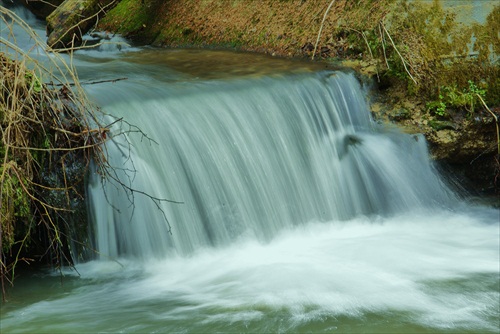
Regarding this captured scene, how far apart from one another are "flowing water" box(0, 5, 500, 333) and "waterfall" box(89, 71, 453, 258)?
11mm

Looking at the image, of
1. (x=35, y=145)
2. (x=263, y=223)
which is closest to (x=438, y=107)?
(x=263, y=223)

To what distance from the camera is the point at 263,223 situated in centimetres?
563

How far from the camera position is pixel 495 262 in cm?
523

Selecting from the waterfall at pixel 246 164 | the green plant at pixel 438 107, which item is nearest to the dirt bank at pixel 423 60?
the green plant at pixel 438 107

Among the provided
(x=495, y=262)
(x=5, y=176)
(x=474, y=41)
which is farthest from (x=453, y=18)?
(x=5, y=176)

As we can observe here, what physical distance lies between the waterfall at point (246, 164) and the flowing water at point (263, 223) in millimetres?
11

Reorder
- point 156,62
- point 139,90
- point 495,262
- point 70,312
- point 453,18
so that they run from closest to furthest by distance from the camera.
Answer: point 70,312 → point 495,262 → point 139,90 → point 453,18 → point 156,62

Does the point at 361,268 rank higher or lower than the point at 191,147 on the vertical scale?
lower

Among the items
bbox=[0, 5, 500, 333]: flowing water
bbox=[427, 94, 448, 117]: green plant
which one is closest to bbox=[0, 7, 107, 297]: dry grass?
bbox=[0, 5, 500, 333]: flowing water

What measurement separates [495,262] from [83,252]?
119 inches

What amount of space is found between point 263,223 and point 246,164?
1.67ft

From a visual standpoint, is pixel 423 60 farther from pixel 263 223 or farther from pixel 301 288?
pixel 301 288

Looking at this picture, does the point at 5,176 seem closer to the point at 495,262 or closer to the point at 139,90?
the point at 139,90

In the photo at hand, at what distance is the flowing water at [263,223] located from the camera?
421cm
